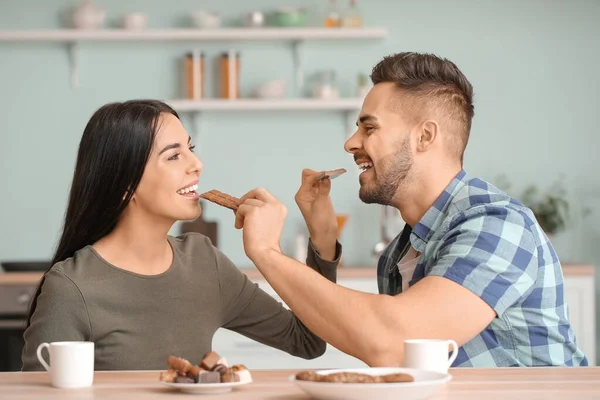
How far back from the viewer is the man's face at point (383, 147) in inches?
88.1

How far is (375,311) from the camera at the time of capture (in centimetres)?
170

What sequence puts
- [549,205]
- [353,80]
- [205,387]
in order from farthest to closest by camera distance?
[353,80], [549,205], [205,387]

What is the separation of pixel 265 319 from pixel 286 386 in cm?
83

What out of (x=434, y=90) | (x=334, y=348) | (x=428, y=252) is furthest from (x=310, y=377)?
→ (x=334, y=348)

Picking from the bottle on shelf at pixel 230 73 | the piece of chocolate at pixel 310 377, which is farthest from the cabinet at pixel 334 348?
the piece of chocolate at pixel 310 377

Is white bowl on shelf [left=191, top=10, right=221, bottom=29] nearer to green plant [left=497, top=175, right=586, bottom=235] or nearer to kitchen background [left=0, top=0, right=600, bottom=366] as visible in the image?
kitchen background [left=0, top=0, right=600, bottom=366]

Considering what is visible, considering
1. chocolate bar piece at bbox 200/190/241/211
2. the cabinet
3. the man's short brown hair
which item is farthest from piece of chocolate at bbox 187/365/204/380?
the cabinet

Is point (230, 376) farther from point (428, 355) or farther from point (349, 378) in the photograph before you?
point (428, 355)

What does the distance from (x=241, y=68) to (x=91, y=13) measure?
2.75 ft

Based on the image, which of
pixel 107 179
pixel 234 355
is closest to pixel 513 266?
pixel 107 179

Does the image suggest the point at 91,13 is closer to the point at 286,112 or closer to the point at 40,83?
the point at 40,83

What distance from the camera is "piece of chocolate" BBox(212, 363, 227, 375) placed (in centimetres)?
145

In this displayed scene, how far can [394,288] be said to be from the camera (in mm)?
2275

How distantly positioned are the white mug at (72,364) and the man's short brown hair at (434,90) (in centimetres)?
109
